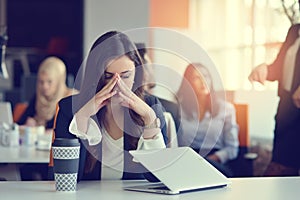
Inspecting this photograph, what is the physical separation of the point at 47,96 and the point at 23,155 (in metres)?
1.32

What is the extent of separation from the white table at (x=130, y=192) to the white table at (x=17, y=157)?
989 millimetres

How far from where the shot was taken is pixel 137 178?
1933mm

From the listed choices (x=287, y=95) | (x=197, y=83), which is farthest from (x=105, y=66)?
(x=197, y=83)

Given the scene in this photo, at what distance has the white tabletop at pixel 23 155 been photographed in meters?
2.77

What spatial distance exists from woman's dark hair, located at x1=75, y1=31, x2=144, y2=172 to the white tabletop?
3.17 feet

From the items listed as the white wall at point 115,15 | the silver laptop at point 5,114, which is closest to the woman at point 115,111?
the silver laptop at point 5,114

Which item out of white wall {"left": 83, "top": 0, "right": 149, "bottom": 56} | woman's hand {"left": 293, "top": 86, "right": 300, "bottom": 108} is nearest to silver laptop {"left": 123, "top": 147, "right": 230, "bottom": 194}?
woman's hand {"left": 293, "top": 86, "right": 300, "bottom": 108}

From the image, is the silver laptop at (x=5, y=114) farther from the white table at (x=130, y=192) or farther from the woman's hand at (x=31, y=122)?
the white table at (x=130, y=192)

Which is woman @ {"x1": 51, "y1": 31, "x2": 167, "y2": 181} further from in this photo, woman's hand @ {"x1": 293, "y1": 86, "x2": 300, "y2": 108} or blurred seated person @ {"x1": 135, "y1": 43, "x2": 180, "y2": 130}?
woman's hand @ {"x1": 293, "y1": 86, "x2": 300, "y2": 108}

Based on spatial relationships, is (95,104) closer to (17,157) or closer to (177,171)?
(177,171)

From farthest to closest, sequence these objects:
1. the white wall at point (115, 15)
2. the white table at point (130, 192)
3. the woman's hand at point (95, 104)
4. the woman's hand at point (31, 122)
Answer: the white wall at point (115, 15) → the woman's hand at point (31, 122) → the woman's hand at point (95, 104) → the white table at point (130, 192)

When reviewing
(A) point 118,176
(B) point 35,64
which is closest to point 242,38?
(A) point 118,176

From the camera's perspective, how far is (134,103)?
1763 mm

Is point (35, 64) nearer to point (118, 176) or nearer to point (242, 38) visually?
point (242, 38)
